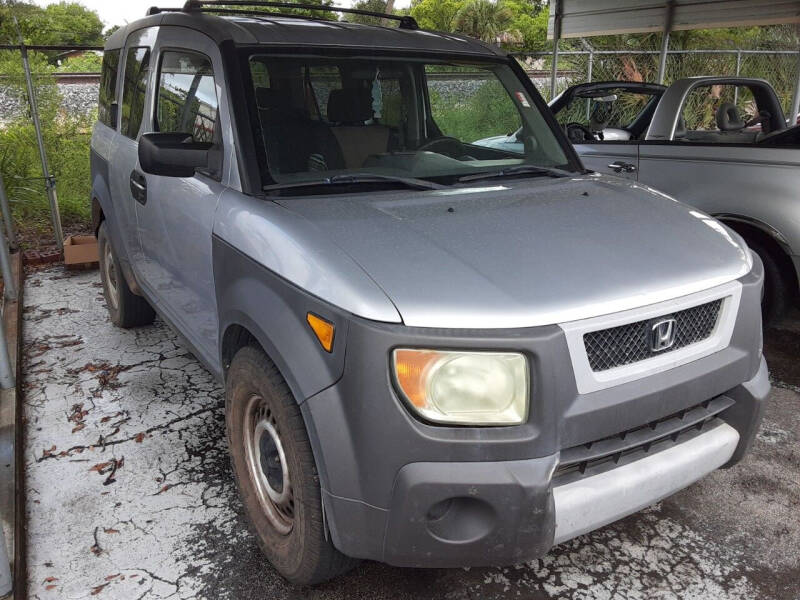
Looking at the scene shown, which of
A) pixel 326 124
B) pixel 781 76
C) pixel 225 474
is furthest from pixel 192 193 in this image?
pixel 781 76

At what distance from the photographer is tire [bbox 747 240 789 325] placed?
14.5 feet

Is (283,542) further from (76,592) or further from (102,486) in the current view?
(102,486)

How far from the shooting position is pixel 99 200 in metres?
4.64

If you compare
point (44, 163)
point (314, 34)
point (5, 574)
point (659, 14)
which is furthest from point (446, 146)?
point (659, 14)

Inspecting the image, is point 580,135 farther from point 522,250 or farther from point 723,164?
point 522,250

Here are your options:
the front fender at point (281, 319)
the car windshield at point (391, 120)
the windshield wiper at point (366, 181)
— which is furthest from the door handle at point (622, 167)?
the front fender at point (281, 319)

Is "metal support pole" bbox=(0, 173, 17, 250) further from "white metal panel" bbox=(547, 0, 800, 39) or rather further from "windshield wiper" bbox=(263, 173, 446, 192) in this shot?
"white metal panel" bbox=(547, 0, 800, 39)

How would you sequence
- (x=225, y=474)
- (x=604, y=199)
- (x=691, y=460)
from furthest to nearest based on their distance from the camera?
(x=225, y=474) < (x=604, y=199) < (x=691, y=460)

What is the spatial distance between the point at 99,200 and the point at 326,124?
7.72ft

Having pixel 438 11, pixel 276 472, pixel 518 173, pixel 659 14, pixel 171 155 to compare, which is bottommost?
pixel 276 472

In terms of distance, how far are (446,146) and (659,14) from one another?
688cm

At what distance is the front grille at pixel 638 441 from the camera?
2.04 metres

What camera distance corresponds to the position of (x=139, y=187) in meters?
3.64

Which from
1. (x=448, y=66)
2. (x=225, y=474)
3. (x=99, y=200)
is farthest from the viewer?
(x=99, y=200)
